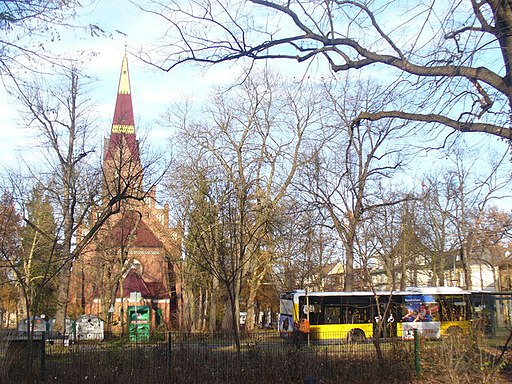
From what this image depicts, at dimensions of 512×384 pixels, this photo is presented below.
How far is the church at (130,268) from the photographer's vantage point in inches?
1608

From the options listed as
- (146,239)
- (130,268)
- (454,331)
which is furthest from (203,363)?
(146,239)

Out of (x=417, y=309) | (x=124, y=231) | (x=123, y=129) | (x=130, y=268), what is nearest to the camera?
(x=417, y=309)

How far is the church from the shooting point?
40.8 metres

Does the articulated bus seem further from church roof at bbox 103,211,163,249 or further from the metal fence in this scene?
church roof at bbox 103,211,163,249

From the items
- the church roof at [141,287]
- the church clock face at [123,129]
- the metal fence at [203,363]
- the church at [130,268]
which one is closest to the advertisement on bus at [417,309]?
the metal fence at [203,363]

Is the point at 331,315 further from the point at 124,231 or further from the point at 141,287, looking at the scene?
the point at 141,287

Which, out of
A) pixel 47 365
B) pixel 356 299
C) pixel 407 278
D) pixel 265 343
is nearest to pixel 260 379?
pixel 265 343

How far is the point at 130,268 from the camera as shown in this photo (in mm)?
51156

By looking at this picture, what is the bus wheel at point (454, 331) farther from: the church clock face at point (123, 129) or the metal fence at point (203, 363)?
→ the church clock face at point (123, 129)

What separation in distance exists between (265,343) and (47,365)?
5.57 meters

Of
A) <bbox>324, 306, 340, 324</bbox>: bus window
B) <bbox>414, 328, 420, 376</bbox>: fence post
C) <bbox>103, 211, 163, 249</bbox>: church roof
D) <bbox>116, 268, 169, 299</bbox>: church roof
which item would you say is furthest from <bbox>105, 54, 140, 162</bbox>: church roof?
<bbox>116, 268, 169, 299</bbox>: church roof

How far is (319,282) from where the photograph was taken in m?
45.8

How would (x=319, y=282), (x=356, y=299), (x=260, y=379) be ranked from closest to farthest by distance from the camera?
(x=260, y=379) < (x=356, y=299) < (x=319, y=282)

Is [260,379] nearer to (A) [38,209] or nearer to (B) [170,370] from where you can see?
(B) [170,370]
